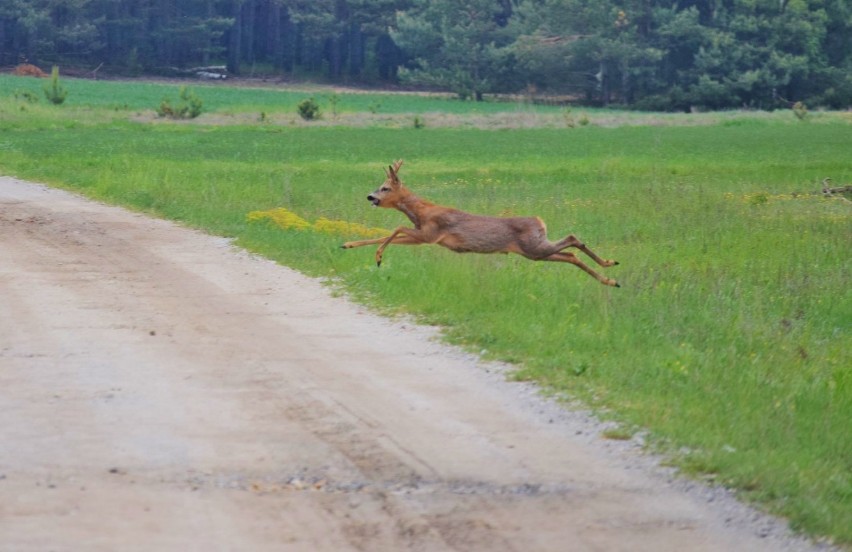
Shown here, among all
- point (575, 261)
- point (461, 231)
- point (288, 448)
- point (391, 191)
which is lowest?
point (288, 448)

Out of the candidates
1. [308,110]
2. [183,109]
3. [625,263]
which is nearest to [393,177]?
[625,263]

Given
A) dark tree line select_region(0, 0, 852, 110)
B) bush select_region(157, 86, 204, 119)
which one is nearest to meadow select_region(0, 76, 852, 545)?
bush select_region(157, 86, 204, 119)

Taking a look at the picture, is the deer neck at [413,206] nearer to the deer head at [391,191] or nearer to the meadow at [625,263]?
the deer head at [391,191]

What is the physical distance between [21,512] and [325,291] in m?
7.03

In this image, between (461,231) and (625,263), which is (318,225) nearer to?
(625,263)

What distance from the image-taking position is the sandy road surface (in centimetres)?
603

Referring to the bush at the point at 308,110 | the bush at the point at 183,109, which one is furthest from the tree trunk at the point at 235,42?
the bush at the point at 183,109

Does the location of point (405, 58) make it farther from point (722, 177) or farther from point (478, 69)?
point (722, 177)

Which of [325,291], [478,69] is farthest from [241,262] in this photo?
[478,69]

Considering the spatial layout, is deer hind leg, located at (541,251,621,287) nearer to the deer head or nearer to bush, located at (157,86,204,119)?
the deer head

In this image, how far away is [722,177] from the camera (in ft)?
104

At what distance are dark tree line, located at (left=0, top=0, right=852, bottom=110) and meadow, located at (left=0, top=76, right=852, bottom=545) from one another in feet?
127

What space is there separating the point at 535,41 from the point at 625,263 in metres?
70.5

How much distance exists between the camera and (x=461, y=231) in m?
12.6
